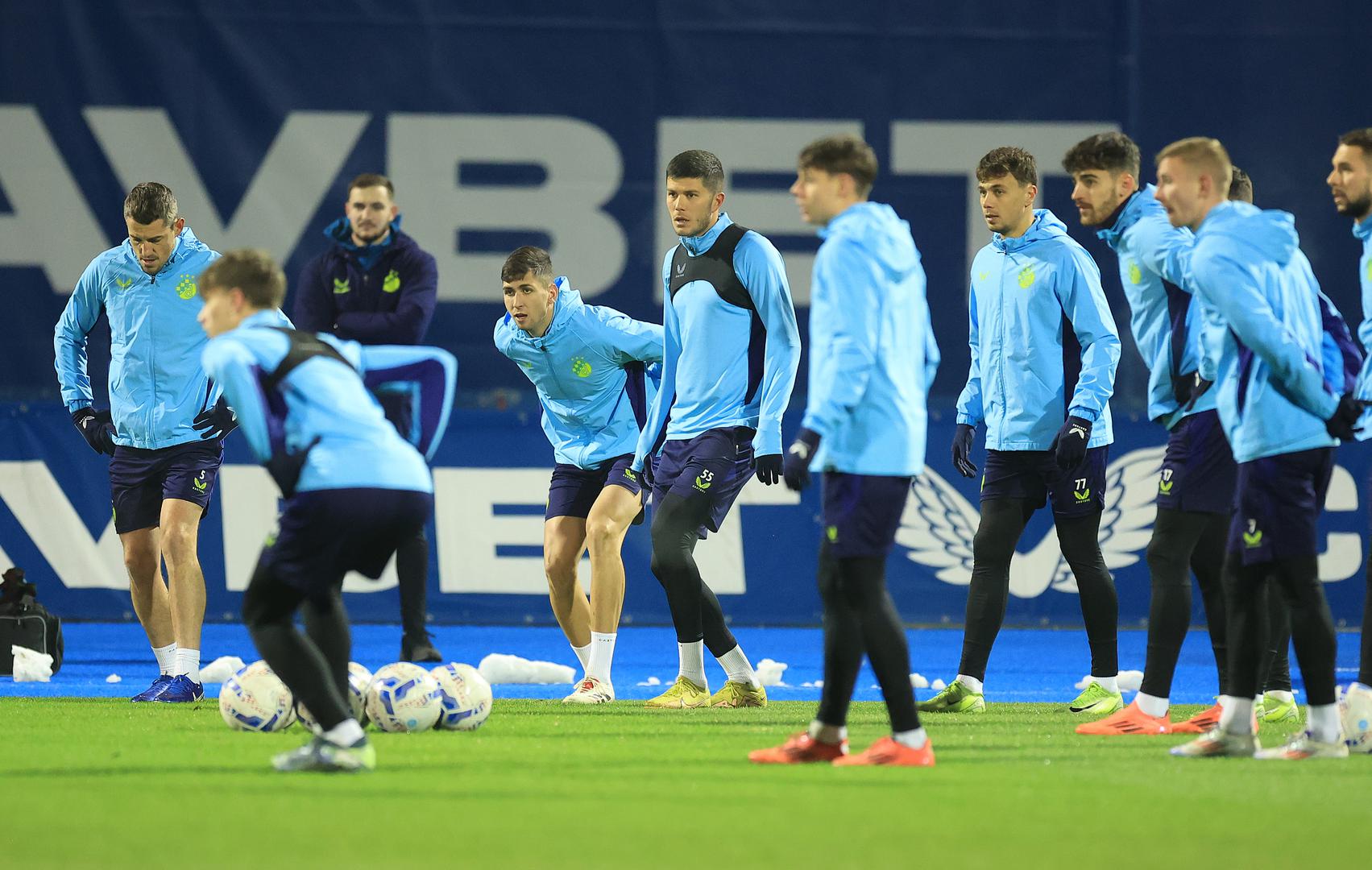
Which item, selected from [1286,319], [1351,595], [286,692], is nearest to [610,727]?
[286,692]

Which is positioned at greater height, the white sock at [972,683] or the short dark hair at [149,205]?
the short dark hair at [149,205]

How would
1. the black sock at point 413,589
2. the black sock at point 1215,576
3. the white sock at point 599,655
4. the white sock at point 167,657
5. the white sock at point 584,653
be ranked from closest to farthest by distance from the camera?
the black sock at point 1215,576 < the white sock at point 599,655 < the white sock at point 167,657 < the white sock at point 584,653 < the black sock at point 413,589

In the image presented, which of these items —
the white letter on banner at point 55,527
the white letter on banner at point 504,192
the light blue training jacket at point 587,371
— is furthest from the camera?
the white letter on banner at point 504,192

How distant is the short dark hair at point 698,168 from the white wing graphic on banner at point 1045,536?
4903mm

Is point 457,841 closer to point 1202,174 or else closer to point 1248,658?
point 1248,658

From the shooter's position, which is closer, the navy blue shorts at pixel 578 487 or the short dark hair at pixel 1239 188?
the short dark hair at pixel 1239 188

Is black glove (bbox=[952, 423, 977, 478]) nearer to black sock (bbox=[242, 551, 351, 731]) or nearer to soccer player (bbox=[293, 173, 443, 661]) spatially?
soccer player (bbox=[293, 173, 443, 661])

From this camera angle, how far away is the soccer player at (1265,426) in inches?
224

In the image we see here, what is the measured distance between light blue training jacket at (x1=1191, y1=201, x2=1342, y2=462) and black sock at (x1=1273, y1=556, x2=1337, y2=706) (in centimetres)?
40

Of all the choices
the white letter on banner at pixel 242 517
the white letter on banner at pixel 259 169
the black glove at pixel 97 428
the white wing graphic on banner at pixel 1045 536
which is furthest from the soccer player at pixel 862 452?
the white letter on banner at pixel 259 169

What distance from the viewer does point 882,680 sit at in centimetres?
545

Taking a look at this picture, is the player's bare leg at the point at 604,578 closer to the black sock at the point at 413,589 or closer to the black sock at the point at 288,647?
the black sock at the point at 413,589

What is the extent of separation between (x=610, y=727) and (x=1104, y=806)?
2.60m

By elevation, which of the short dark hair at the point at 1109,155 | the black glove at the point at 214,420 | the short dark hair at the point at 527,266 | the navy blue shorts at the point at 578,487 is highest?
the short dark hair at the point at 1109,155
